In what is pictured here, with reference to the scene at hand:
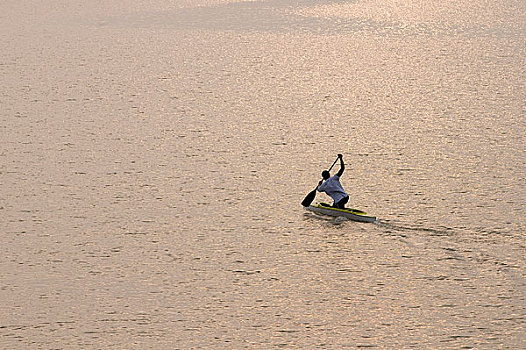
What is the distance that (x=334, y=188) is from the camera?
21156 millimetres

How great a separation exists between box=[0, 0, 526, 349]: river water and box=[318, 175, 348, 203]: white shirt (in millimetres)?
708

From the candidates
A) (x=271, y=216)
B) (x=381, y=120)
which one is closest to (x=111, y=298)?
(x=271, y=216)

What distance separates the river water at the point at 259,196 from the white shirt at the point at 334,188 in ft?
2.32

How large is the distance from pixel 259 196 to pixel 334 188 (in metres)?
3.57

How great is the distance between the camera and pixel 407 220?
71.8ft

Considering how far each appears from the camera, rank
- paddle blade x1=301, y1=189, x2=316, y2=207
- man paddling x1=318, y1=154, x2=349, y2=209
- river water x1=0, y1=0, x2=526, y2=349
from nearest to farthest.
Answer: river water x1=0, y1=0, x2=526, y2=349 → man paddling x1=318, y1=154, x2=349, y2=209 → paddle blade x1=301, y1=189, x2=316, y2=207

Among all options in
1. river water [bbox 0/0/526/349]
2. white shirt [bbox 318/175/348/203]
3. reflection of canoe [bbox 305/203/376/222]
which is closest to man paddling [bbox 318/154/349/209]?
white shirt [bbox 318/175/348/203]

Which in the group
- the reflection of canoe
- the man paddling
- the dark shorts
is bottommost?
the reflection of canoe

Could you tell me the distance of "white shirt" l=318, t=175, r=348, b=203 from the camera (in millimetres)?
21156

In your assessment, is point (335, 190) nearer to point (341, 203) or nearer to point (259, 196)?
point (341, 203)

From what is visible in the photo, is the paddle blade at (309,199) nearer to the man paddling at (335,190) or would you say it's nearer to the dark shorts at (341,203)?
the man paddling at (335,190)

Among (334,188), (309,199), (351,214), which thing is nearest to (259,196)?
(309,199)

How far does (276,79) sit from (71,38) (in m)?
17.4

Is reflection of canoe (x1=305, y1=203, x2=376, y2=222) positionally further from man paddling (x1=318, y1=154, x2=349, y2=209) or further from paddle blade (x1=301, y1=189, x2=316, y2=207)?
paddle blade (x1=301, y1=189, x2=316, y2=207)
